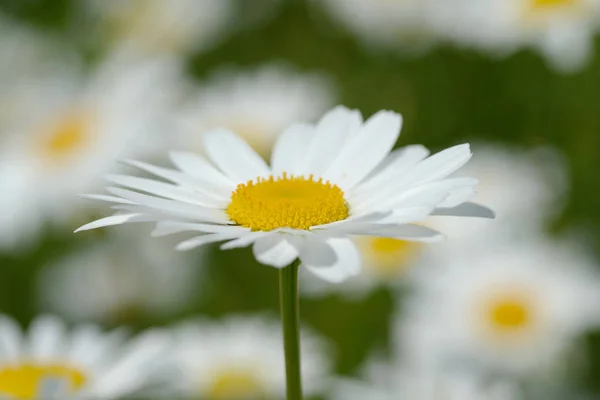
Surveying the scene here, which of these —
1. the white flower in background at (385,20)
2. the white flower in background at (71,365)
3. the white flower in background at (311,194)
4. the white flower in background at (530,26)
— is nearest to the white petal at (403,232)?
the white flower in background at (311,194)

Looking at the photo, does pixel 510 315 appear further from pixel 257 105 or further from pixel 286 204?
pixel 257 105

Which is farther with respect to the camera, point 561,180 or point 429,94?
point 429,94

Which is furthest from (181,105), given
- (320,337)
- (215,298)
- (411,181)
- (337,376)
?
(411,181)

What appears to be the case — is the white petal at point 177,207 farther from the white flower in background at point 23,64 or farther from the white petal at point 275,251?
the white flower in background at point 23,64

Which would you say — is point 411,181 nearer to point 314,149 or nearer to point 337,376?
point 314,149

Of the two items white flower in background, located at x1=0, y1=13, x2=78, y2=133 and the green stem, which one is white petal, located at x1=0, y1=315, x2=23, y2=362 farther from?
white flower in background, located at x1=0, y1=13, x2=78, y2=133

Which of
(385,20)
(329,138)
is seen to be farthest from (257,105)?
(329,138)
